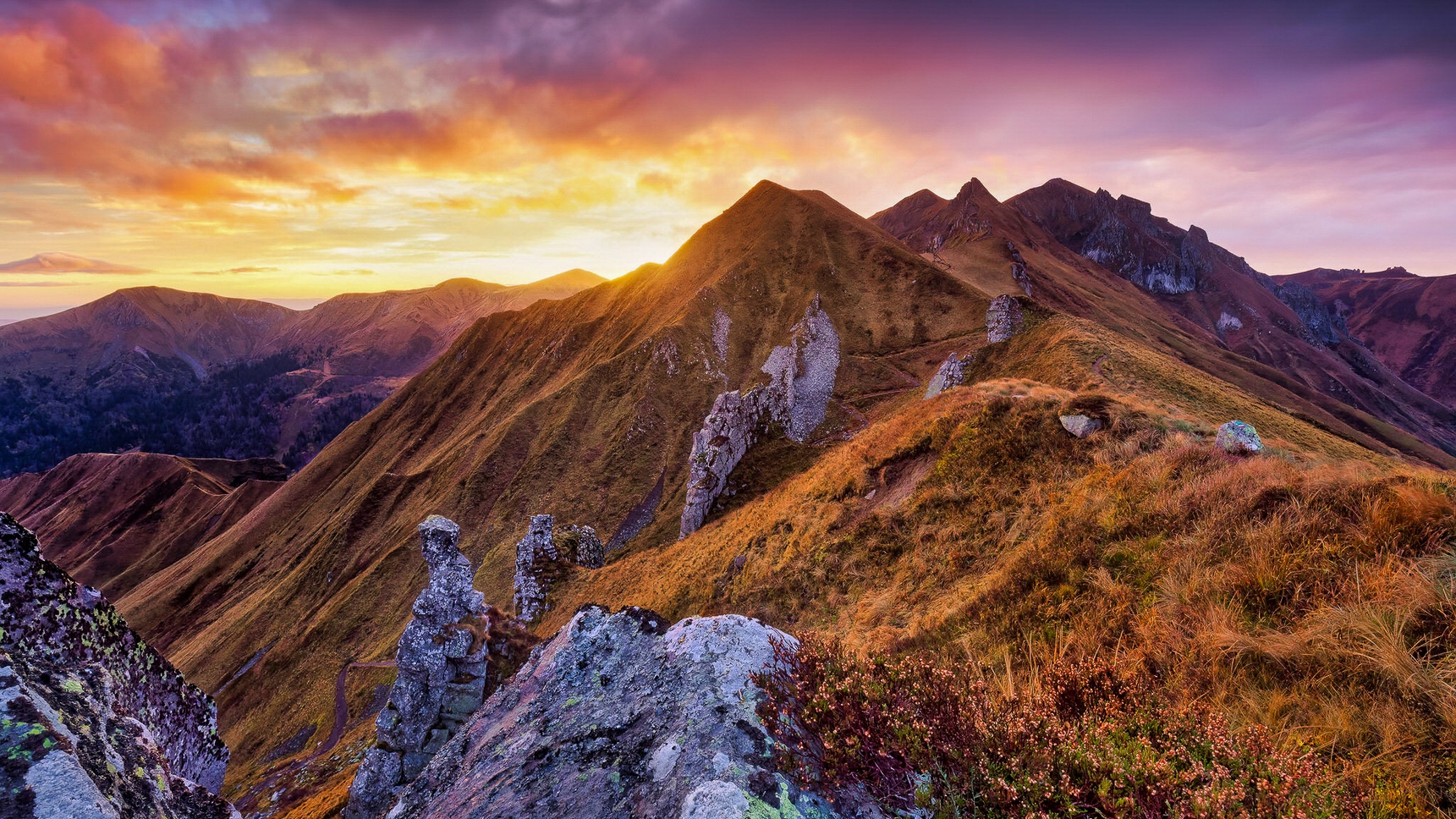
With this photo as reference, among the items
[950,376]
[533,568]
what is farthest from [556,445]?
[950,376]

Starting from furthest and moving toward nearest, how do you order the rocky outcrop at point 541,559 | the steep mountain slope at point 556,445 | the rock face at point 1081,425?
the steep mountain slope at point 556,445 < the rocky outcrop at point 541,559 < the rock face at point 1081,425

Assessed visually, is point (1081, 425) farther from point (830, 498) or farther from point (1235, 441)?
point (830, 498)

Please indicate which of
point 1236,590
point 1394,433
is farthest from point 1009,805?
point 1394,433

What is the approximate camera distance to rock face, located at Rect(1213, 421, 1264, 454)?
10.3 meters

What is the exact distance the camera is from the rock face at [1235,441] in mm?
10273

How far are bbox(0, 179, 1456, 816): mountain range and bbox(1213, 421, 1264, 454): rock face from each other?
0.87 m

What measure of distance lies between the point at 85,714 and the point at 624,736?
582 centimetres

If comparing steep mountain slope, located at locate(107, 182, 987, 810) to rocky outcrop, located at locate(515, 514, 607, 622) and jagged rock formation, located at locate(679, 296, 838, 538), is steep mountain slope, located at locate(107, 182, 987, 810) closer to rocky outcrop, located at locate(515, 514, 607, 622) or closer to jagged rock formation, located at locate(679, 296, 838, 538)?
jagged rock formation, located at locate(679, 296, 838, 538)

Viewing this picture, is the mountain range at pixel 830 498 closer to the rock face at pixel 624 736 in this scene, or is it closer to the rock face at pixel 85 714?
the rock face at pixel 624 736

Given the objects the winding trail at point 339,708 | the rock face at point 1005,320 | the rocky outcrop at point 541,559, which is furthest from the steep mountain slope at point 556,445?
the rock face at point 1005,320

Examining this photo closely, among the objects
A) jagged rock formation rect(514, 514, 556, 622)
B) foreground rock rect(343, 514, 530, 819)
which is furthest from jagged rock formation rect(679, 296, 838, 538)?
foreground rock rect(343, 514, 530, 819)

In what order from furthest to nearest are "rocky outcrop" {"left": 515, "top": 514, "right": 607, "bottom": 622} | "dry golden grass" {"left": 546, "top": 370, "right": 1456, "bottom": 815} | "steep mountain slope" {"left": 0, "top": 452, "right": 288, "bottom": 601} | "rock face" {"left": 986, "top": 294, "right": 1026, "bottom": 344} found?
Result: "steep mountain slope" {"left": 0, "top": 452, "right": 288, "bottom": 601} < "rock face" {"left": 986, "top": 294, "right": 1026, "bottom": 344} < "rocky outcrop" {"left": 515, "top": 514, "right": 607, "bottom": 622} < "dry golden grass" {"left": 546, "top": 370, "right": 1456, "bottom": 815}

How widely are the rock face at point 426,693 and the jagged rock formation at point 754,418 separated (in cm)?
1928

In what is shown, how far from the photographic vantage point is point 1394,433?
107 meters
